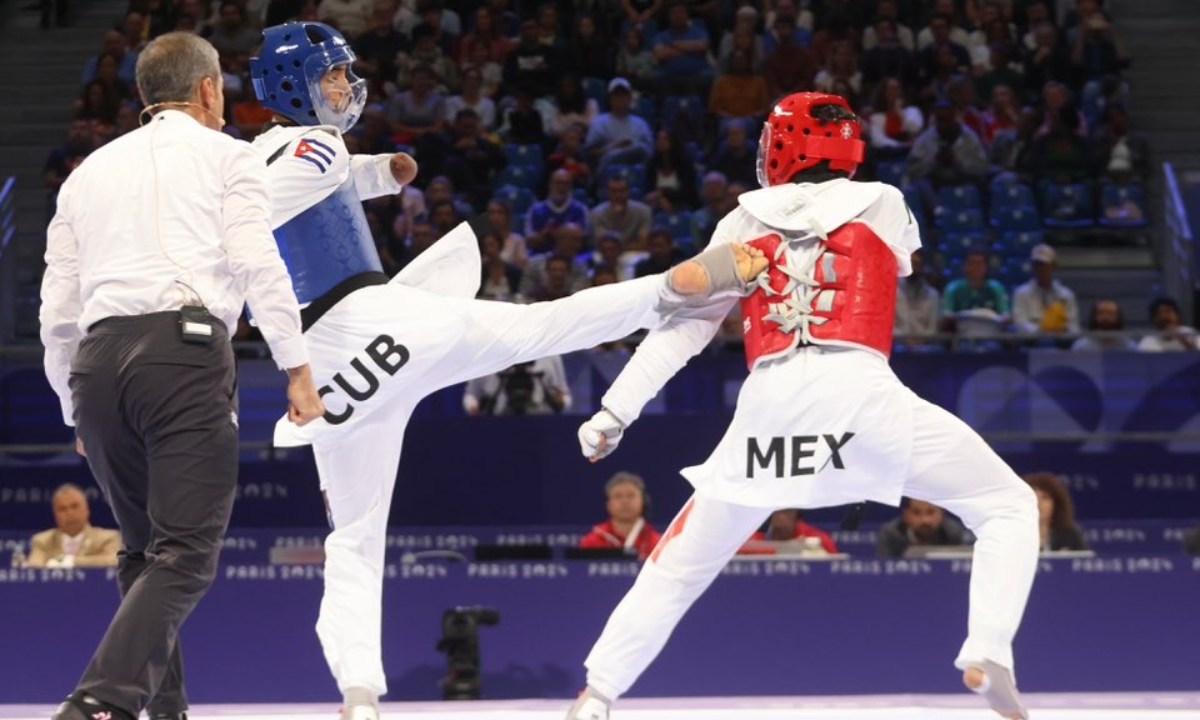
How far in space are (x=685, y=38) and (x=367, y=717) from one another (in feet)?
30.5

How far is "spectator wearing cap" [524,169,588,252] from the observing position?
12.3 metres

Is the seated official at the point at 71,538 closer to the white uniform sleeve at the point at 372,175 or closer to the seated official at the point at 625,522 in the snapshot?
the seated official at the point at 625,522

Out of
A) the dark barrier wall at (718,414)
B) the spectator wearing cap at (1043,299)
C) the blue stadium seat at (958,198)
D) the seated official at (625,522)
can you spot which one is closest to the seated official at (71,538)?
the dark barrier wall at (718,414)

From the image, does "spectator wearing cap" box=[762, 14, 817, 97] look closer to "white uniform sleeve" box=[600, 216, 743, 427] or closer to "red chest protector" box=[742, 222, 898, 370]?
"white uniform sleeve" box=[600, 216, 743, 427]

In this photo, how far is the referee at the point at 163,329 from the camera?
4.52m

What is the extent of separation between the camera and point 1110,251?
12984 millimetres

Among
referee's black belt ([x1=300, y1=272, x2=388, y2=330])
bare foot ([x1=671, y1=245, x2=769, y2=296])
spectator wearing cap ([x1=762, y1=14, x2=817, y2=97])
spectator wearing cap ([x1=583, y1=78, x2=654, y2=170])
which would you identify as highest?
spectator wearing cap ([x1=762, y1=14, x2=817, y2=97])

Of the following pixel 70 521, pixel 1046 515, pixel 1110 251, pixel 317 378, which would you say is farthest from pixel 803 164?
pixel 1110 251

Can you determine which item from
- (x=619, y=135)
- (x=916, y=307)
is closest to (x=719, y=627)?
(x=916, y=307)

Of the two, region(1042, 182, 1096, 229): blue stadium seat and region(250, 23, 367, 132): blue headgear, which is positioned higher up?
region(250, 23, 367, 132): blue headgear

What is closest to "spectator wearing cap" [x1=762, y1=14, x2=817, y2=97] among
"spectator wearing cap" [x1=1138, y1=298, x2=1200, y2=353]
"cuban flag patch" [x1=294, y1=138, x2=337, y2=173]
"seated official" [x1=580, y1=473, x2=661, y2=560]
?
"spectator wearing cap" [x1=1138, y1=298, x2=1200, y2=353]

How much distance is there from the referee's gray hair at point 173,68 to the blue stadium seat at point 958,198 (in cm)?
857

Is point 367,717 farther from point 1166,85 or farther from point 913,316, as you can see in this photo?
point 1166,85

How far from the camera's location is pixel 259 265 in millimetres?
4621
